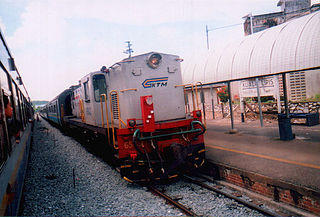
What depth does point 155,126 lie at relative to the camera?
5.43 meters

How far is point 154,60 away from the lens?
599 cm

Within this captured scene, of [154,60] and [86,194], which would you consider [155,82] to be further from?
[86,194]

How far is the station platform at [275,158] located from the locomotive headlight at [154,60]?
9.54 feet

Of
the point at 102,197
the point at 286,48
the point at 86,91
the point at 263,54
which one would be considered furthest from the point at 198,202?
the point at 263,54

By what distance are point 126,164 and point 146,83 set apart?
2089 mm

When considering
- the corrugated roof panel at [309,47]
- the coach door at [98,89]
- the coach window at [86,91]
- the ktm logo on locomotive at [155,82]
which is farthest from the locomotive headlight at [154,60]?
the corrugated roof panel at [309,47]

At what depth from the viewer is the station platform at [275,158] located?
4.30 m

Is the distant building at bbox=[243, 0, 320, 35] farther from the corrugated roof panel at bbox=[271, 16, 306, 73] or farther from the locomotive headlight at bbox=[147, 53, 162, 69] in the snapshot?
the locomotive headlight at bbox=[147, 53, 162, 69]

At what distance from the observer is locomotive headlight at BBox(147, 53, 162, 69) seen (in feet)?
19.6

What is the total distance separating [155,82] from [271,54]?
449 centimetres

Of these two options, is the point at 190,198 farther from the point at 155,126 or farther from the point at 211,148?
the point at 211,148

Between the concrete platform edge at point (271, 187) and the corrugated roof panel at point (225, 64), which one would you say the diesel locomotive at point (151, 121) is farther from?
the corrugated roof panel at point (225, 64)

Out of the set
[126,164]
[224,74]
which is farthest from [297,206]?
[224,74]

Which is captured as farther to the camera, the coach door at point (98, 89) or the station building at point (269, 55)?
the coach door at point (98, 89)
